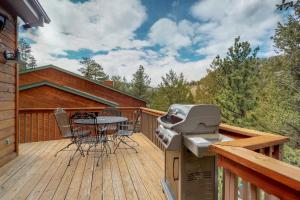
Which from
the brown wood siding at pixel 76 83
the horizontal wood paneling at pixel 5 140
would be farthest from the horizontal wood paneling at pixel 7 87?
the brown wood siding at pixel 76 83

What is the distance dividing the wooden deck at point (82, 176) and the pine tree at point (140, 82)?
56.3ft

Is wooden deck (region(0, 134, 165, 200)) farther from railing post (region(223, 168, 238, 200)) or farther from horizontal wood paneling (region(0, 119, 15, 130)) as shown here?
railing post (region(223, 168, 238, 200))

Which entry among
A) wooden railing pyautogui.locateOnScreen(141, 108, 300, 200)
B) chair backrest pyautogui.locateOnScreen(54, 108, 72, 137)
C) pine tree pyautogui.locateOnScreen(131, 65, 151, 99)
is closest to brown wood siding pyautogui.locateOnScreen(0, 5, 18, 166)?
chair backrest pyautogui.locateOnScreen(54, 108, 72, 137)

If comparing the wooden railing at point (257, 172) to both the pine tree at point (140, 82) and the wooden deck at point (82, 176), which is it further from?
the pine tree at point (140, 82)

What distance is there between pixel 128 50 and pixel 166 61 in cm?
443

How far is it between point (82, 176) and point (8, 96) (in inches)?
84.3

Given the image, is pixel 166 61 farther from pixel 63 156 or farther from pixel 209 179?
pixel 209 179

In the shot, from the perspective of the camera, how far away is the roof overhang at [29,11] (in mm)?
3526

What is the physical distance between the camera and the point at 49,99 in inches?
304

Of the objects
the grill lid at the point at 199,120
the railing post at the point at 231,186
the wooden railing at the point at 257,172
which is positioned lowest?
the railing post at the point at 231,186

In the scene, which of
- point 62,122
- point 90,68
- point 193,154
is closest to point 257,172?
point 193,154

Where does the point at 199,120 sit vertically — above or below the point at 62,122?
above

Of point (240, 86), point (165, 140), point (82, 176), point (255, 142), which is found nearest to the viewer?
point (255, 142)

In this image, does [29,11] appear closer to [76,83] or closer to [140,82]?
[76,83]
